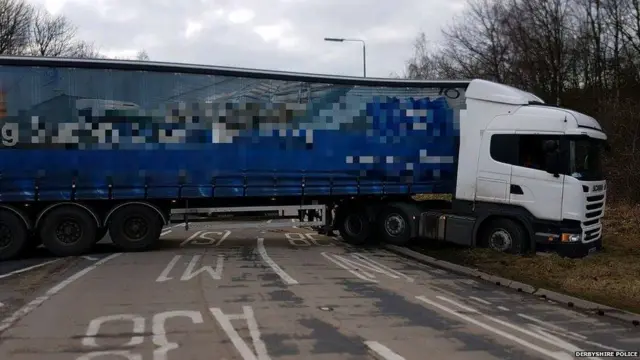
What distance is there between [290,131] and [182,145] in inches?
103

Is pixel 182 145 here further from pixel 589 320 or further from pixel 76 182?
pixel 589 320

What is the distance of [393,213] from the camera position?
1561 cm

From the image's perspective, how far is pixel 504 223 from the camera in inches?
523

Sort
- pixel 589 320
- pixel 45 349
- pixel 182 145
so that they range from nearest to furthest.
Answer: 1. pixel 45 349
2. pixel 589 320
3. pixel 182 145

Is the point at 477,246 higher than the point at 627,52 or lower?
lower

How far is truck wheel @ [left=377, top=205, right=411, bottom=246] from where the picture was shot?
50.2ft

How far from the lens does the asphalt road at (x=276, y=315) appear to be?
239 inches

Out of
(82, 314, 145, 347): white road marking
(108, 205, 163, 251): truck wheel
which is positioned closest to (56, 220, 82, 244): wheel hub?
(108, 205, 163, 251): truck wheel

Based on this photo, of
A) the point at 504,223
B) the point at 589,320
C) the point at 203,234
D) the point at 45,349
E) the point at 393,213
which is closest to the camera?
the point at 45,349

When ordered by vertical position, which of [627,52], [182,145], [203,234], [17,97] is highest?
[627,52]

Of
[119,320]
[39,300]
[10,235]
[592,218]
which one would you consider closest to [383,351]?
[119,320]

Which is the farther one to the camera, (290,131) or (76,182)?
(290,131)

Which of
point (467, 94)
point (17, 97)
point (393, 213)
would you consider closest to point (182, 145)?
point (17, 97)

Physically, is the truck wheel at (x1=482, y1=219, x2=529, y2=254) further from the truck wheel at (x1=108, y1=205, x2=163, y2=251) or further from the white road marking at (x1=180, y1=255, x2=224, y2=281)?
the truck wheel at (x1=108, y1=205, x2=163, y2=251)
